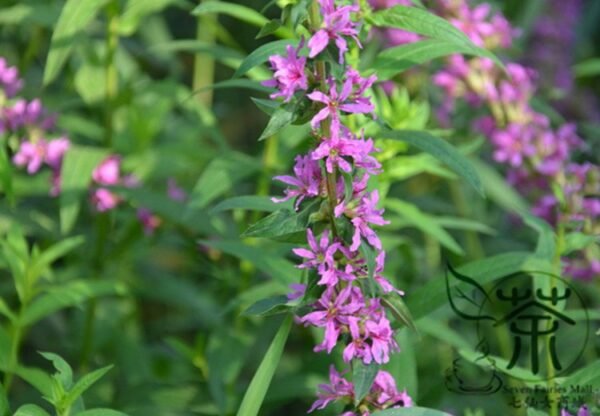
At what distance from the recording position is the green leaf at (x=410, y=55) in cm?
180

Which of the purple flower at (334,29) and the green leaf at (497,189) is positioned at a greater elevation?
the purple flower at (334,29)

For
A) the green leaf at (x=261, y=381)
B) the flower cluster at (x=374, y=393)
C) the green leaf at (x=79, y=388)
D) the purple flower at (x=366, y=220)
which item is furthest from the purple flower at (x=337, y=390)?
the green leaf at (x=79, y=388)

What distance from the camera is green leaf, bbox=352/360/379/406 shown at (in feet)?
4.71

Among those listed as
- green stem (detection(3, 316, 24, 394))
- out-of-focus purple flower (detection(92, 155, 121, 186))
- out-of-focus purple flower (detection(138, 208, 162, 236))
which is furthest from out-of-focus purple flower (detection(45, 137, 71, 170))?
green stem (detection(3, 316, 24, 394))

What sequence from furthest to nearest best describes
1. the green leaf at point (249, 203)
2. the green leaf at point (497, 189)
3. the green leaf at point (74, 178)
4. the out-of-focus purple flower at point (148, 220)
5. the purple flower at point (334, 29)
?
the green leaf at point (497, 189) → the out-of-focus purple flower at point (148, 220) → the green leaf at point (74, 178) → the green leaf at point (249, 203) → the purple flower at point (334, 29)

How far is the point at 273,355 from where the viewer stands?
4.85ft

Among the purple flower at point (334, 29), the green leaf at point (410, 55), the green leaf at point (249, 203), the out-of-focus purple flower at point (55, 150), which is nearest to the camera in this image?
the purple flower at point (334, 29)

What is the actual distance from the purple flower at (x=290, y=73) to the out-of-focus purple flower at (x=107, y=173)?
127 cm

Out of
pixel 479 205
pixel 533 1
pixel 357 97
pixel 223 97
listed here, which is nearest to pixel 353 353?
pixel 357 97

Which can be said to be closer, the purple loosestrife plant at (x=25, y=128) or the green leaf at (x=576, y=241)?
the green leaf at (x=576, y=241)

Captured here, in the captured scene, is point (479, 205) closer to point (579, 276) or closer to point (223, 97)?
point (579, 276)

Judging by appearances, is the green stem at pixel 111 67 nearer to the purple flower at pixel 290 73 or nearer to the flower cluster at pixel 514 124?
the flower cluster at pixel 514 124

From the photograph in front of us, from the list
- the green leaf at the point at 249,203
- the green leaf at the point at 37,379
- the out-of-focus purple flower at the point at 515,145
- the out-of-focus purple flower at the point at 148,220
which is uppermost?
the out-of-focus purple flower at the point at 515,145

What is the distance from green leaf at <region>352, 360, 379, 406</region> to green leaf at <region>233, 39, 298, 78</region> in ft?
1.60
